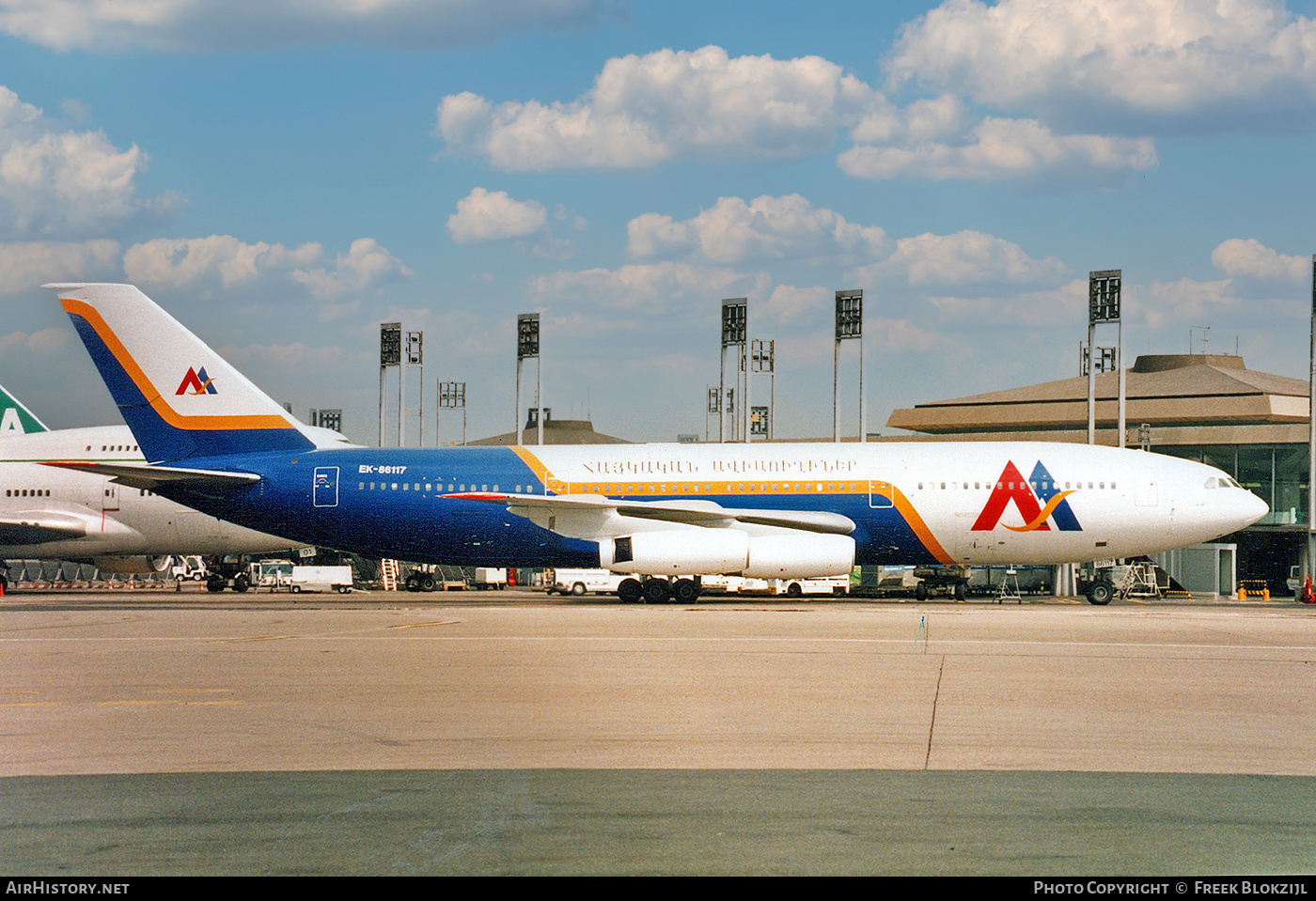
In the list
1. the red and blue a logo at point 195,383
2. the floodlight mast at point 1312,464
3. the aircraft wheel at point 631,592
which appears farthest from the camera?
the floodlight mast at point 1312,464

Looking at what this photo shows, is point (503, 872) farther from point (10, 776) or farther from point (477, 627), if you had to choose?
point (477, 627)

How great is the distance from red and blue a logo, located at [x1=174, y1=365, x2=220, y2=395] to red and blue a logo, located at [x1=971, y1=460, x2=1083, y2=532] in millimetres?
23425

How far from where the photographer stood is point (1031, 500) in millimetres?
34281

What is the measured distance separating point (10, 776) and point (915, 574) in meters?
49.4

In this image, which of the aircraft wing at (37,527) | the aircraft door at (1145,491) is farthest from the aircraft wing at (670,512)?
the aircraft wing at (37,527)

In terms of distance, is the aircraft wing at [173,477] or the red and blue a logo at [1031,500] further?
the red and blue a logo at [1031,500]

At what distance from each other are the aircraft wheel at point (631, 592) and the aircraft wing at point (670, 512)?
116 inches

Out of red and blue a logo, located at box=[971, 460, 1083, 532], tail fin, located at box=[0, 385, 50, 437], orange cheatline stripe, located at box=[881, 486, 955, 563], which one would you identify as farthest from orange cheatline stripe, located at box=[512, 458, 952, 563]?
tail fin, located at box=[0, 385, 50, 437]

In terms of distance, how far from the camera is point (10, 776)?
899 centimetres

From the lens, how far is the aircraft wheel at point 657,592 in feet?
117

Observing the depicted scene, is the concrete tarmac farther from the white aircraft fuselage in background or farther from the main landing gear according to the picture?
the white aircraft fuselage in background

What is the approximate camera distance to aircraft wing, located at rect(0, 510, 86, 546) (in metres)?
46.1

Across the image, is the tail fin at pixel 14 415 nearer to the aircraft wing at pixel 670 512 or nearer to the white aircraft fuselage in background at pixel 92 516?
the white aircraft fuselage in background at pixel 92 516

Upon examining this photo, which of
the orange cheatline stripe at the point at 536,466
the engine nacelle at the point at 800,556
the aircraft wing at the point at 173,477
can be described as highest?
the orange cheatline stripe at the point at 536,466
